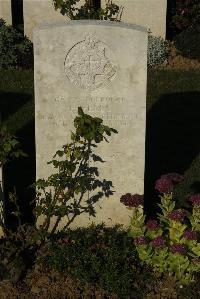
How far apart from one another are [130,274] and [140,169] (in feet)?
3.81

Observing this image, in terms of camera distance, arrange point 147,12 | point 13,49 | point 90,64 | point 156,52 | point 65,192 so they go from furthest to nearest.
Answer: point 147,12 < point 156,52 < point 13,49 < point 65,192 < point 90,64

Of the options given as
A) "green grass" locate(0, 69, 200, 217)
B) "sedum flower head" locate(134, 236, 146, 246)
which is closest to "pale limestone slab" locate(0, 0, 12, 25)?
"green grass" locate(0, 69, 200, 217)

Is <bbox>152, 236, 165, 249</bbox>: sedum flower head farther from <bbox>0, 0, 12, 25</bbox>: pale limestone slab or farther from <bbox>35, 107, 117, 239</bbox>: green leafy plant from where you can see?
<bbox>0, 0, 12, 25</bbox>: pale limestone slab

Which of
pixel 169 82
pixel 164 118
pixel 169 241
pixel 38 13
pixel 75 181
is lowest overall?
pixel 169 241

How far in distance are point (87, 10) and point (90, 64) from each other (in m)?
7.90

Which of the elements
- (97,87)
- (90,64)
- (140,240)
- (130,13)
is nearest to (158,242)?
(140,240)

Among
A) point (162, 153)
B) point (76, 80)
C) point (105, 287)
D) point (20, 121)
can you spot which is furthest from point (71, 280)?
point (20, 121)

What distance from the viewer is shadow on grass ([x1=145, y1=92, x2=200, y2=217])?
7.75 m

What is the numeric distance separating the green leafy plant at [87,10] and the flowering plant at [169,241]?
778 centimetres

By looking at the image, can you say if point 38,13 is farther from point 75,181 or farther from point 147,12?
point 75,181

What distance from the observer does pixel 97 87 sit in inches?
224

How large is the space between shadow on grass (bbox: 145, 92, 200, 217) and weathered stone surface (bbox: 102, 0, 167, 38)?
318 centimetres

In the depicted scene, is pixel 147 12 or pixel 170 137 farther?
pixel 147 12

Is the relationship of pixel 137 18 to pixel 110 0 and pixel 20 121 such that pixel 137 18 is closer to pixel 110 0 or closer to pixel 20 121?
pixel 110 0
